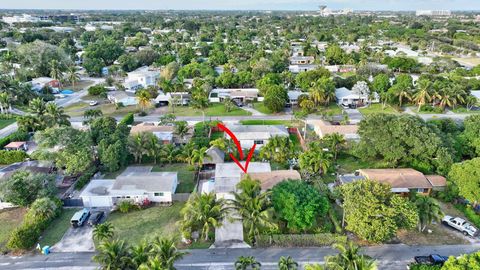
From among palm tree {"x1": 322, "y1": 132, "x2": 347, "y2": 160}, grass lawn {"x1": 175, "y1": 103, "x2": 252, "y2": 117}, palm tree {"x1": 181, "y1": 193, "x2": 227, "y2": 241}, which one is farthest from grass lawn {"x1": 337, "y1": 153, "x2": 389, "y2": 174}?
grass lawn {"x1": 175, "y1": 103, "x2": 252, "y2": 117}

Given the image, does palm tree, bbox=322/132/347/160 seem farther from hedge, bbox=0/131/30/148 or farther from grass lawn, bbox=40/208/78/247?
hedge, bbox=0/131/30/148

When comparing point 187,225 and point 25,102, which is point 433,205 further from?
point 25,102

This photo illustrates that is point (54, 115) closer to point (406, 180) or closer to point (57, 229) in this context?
point (57, 229)

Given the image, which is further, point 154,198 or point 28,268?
point 154,198

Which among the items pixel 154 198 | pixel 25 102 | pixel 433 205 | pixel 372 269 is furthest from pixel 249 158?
pixel 25 102

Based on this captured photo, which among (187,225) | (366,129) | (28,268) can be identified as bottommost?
(28,268)

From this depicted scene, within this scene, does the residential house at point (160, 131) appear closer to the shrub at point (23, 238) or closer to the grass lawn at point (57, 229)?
the grass lawn at point (57, 229)

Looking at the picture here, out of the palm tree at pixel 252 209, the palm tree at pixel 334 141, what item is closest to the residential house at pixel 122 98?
the palm tree at pixel 334 141

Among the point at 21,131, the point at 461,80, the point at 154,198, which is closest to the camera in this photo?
the point at 154,198
